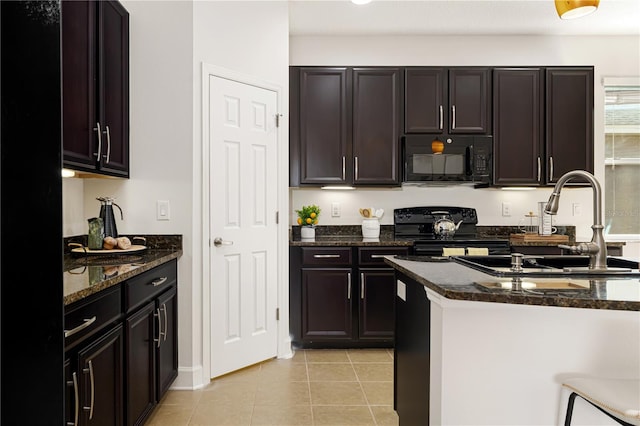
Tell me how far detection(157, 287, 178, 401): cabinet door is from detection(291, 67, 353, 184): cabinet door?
1.64 metres

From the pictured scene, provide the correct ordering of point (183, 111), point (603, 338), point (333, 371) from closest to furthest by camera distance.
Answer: point (603, 338) < point (183, 111) < point (333, 371)

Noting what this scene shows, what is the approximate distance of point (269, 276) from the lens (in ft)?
11.4

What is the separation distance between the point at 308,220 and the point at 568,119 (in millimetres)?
2489

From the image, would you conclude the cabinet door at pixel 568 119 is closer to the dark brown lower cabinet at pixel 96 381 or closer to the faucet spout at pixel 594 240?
the faucet spout at pixel 594 240

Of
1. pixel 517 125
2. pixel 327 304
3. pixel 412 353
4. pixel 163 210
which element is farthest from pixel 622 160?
pixel 163 210

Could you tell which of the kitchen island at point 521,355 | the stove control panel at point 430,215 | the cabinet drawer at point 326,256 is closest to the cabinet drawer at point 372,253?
the cabinet drawer at point 326,256

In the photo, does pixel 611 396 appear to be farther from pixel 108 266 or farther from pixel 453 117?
pixel 453 117

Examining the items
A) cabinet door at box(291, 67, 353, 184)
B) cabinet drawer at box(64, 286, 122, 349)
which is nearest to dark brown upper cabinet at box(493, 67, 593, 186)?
cabinet door at box(291, 67, 353, 184)

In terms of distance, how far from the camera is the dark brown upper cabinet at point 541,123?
4059 millimetres

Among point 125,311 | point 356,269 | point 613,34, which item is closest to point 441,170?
point 356,269

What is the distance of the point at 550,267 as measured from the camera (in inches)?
73.4

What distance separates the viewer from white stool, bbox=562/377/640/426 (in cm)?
120

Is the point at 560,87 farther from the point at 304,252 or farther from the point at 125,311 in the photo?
the point at 125,311

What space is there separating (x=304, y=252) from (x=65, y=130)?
2089 millimetres
